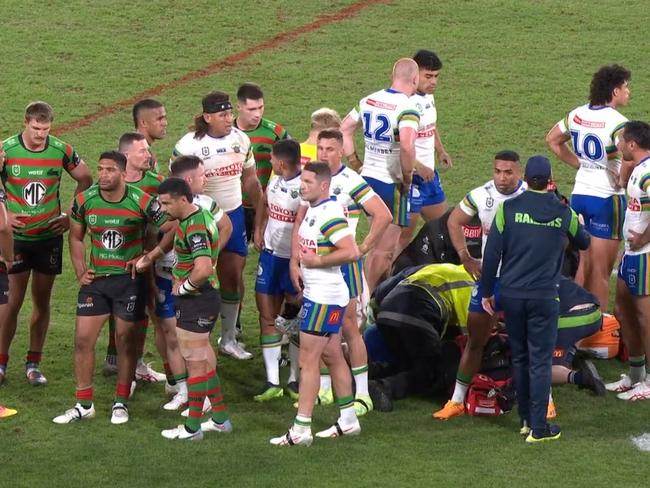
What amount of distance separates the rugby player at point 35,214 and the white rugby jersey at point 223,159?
845mm

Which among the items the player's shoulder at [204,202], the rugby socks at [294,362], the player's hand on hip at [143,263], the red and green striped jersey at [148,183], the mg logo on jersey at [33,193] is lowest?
the rugby socks at [294,362]

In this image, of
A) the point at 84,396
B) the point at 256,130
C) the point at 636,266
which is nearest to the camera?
the point at 84,396

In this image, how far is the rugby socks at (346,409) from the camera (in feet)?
30.2

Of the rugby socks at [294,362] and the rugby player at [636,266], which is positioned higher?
the rugby player at [636,266]

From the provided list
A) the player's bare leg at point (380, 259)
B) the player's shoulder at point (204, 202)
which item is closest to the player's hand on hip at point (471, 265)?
the player's bare leg at point (380, 259)

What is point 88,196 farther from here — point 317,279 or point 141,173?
point 317,279

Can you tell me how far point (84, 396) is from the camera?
959 cm

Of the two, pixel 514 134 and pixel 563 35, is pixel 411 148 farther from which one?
pixel 563 35

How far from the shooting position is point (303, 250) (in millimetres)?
9117

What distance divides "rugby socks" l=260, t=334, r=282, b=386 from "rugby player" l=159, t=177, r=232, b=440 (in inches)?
41.4

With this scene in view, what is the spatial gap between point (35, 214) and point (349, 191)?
93.3 inches

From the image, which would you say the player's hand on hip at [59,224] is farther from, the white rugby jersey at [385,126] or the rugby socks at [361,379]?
the white rugby jersey at [385,126]

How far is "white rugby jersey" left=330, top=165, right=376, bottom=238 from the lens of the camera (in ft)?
31.8

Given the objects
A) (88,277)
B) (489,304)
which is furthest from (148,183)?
(489,304)
